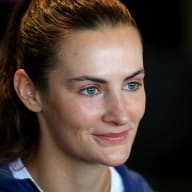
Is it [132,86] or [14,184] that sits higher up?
[132,86]

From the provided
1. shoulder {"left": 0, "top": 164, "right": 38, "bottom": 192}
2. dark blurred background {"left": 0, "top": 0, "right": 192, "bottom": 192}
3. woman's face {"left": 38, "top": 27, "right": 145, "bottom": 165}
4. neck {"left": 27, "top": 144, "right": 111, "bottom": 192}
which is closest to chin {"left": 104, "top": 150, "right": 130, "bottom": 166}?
woman's face {"left": 38, "top": 27, "right": 145, "bottom": 165}

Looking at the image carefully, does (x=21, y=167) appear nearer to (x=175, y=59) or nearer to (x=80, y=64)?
(x=80, y=64)

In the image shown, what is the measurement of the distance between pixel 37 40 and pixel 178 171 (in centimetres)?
191

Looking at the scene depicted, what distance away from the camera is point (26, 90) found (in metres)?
1.47

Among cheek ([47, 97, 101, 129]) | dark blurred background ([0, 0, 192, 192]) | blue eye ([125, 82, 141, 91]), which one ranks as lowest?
dark blurred background ([0, 0, 192, 192])

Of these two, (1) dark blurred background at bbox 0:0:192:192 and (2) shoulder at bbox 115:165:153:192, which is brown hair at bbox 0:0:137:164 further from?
(1) dark blurred background at bbox 0:0:192:192

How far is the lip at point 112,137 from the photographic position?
1383mm

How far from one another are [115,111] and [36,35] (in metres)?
0.27

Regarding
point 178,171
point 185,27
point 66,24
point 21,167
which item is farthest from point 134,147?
point 66,24

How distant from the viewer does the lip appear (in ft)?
4.54

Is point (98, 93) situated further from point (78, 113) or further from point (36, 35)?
point (36, 35)

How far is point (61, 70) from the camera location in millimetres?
1390

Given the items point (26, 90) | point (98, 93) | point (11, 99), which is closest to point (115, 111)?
point (98, 93)

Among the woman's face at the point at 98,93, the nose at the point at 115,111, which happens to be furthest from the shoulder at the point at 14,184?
the nose at the point at 115,111
